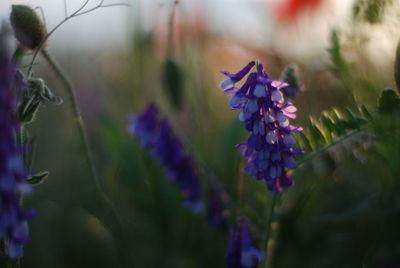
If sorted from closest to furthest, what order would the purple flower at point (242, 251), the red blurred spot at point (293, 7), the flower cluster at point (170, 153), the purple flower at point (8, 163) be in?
the purple flower at point (8, 163) < the purple flower at point (242, 251) < the flower cluster at point (170, 153) < the red blurred spot at point (293, 7)

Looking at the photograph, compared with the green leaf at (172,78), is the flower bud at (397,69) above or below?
above

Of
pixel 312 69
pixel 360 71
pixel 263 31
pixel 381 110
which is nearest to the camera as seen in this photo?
pixel 381 110

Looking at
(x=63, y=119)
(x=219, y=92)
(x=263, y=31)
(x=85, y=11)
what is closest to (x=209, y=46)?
(x=219, y=92)

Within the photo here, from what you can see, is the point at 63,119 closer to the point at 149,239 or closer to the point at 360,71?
the point at 149,239

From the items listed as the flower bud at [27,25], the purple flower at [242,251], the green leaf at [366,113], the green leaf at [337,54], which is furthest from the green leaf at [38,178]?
the green leaf at [337,54]

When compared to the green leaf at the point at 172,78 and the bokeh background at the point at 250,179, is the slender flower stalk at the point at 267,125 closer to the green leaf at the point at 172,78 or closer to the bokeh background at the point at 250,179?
the bokeh background at the point at 250,179
